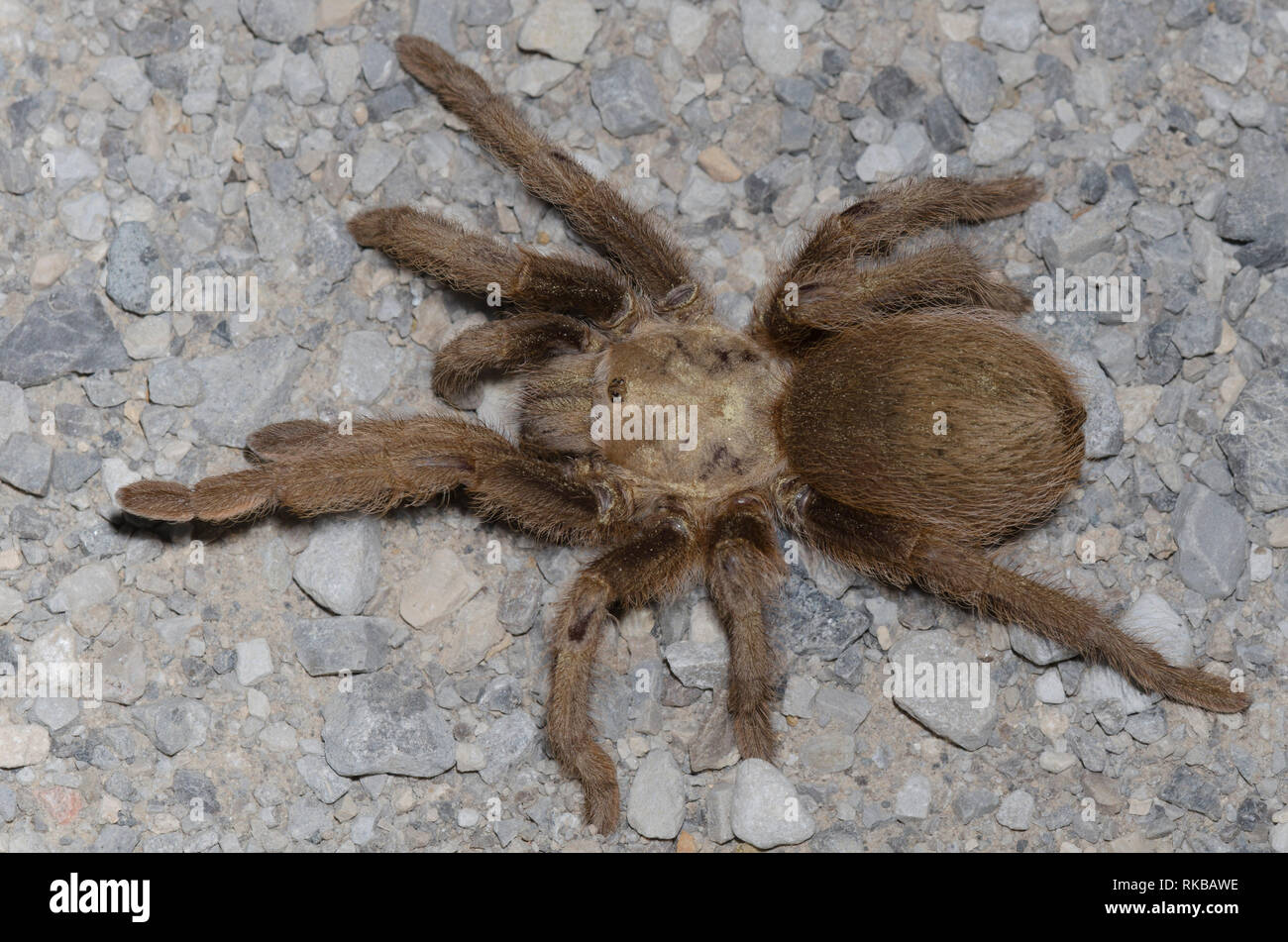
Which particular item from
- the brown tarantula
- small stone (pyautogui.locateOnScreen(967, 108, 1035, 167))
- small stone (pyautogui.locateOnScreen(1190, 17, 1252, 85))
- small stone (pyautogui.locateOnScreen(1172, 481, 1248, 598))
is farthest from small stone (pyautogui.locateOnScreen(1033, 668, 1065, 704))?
small stone (pyautogui.locateOnScreen(1190, 17, 1252, 85))

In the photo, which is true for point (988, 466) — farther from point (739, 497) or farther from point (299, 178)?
point (299, 178)

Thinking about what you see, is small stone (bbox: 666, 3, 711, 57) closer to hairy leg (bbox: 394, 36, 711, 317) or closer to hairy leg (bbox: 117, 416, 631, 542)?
hairy leg (bbox: 394, 36, 711, 317)

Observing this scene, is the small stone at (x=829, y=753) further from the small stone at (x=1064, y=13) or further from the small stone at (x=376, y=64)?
the small stone at (x=376, y=64)

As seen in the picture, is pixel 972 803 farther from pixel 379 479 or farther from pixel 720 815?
pixel 379 479

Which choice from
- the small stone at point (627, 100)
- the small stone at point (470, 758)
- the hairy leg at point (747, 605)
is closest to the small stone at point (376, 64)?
the small stone at point (627, 100)

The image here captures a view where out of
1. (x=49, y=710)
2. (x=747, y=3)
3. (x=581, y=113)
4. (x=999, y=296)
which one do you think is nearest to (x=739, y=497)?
(x=999, y=296)

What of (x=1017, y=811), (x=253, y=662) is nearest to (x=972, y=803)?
(x=1017, y=811)
